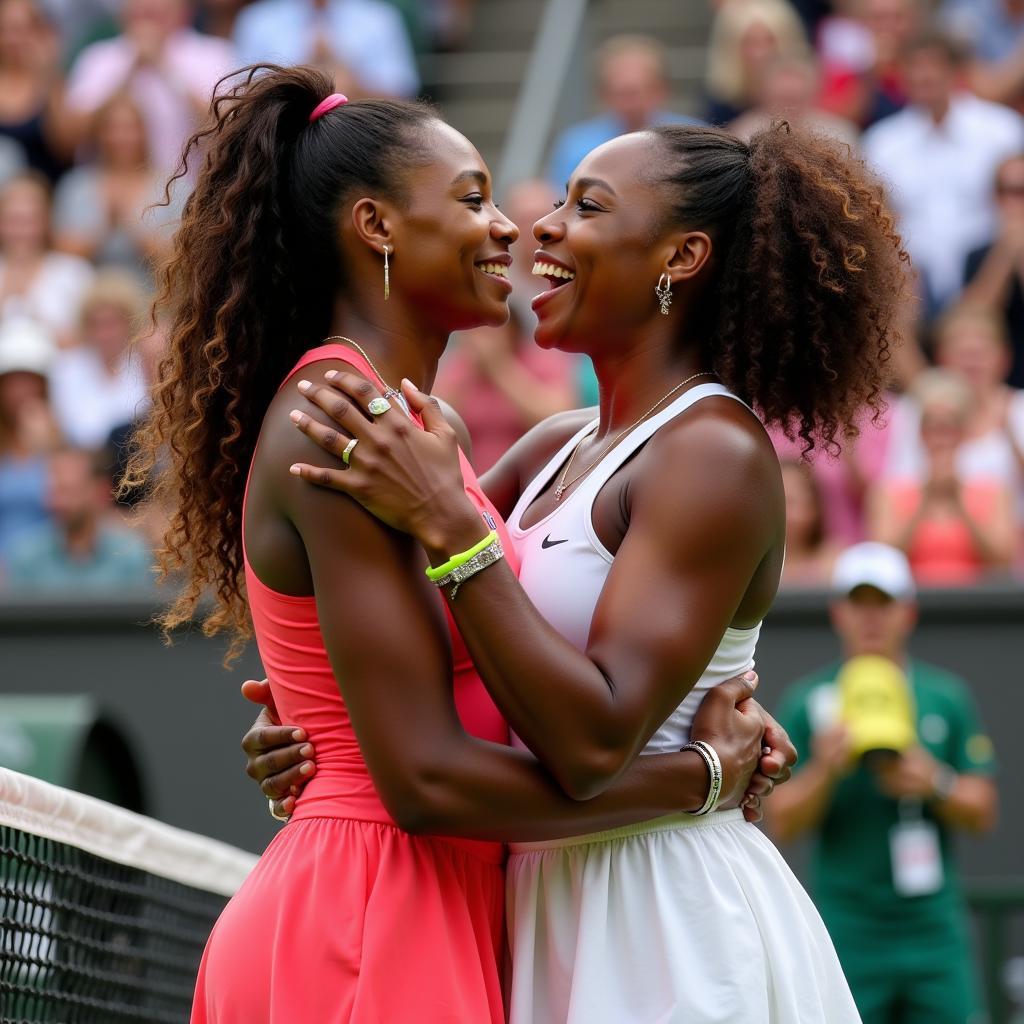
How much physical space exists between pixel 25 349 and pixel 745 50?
4080 millimetres

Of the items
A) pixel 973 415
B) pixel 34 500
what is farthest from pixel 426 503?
pixel 34 500

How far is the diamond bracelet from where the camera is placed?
314 cm

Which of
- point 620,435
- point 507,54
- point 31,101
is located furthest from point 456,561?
point 507,54

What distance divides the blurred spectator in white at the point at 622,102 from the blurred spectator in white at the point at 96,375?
7.63ft

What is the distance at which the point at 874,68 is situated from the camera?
10336 mm

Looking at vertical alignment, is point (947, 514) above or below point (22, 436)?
below

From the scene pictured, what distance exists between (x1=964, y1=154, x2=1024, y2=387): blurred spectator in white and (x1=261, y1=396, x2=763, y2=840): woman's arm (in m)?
6.49

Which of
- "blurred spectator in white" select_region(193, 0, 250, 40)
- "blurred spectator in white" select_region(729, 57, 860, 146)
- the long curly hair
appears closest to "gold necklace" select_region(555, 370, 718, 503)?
the long curly hair

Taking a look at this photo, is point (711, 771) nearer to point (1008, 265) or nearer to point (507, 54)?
point (1008, 265)

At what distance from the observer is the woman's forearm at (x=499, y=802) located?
3.15m

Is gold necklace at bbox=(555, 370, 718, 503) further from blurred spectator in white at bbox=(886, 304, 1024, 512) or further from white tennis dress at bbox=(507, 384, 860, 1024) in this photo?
blurred spectator in white at bbox=(886, 304, 1024, 512)

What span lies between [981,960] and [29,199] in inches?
248

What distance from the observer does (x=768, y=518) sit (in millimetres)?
3379

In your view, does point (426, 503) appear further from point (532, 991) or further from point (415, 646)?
point (532, 991)
